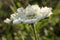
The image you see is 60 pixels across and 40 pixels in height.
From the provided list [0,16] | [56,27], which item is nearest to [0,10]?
[0,16]

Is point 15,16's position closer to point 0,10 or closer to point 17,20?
point 17,20

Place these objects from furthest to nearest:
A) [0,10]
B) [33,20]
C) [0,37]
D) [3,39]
A: 1. [0,10]
2. [0,37]
3. [3,39]
4. [33,20]

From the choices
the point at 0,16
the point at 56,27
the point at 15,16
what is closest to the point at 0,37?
the point at 0,16

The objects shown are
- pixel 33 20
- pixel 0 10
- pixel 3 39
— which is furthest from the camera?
pixel 0 10

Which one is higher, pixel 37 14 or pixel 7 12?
pixel 7 12

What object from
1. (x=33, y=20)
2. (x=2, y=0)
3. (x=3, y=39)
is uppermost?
(x=2, y=0)

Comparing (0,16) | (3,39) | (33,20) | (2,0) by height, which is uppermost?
(2,0)

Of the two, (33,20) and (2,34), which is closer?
(33,20)

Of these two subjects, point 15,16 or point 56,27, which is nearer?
point 15,16

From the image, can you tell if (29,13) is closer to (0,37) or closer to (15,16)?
(15,16)
